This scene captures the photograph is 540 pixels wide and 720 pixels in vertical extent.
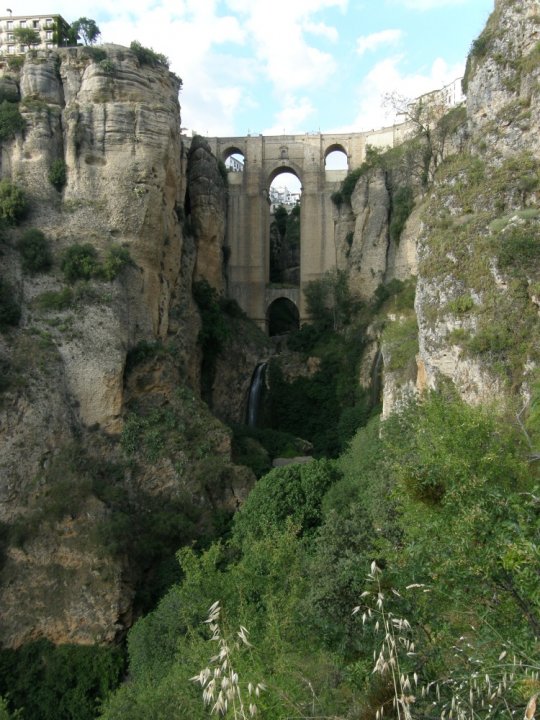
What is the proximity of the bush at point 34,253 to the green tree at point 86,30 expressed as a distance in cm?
1117

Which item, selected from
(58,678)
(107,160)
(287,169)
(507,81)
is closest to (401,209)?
(287,169)

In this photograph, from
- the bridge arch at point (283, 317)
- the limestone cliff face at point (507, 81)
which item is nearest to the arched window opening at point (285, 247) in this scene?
the bridge arch at point (283, 317)

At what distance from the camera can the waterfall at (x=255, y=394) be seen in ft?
112

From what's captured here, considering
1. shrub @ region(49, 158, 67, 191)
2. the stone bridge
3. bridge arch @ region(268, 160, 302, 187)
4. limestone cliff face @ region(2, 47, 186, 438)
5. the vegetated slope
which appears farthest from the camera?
bridge arch @ region(268, 160, 302, 187)

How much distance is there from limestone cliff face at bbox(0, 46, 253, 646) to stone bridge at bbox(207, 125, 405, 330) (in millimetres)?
8611

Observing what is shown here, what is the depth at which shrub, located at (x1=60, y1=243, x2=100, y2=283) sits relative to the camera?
25141 mm

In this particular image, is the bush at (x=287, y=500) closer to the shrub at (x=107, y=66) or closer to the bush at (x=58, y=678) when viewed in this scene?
the bush at (x=58, y=678)

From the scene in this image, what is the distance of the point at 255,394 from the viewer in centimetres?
3481

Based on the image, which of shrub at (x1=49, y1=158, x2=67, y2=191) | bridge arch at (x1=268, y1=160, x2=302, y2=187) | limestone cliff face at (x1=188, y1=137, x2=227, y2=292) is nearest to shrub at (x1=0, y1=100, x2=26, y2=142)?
shrub at (x1=49, y1=158, x2=67, y2=191)

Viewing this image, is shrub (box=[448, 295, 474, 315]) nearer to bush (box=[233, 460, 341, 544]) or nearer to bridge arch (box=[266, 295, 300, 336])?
bush (box=[233, 460, 341, 544])

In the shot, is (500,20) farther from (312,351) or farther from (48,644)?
(48,644)

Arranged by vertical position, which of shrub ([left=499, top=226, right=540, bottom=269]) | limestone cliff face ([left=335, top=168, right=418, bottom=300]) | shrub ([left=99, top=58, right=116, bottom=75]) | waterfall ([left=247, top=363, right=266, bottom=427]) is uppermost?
shrub ([left=99, top=58, right=116, bottom=75])

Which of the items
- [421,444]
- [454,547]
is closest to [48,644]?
[421,444]

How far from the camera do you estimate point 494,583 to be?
22.1 ft
